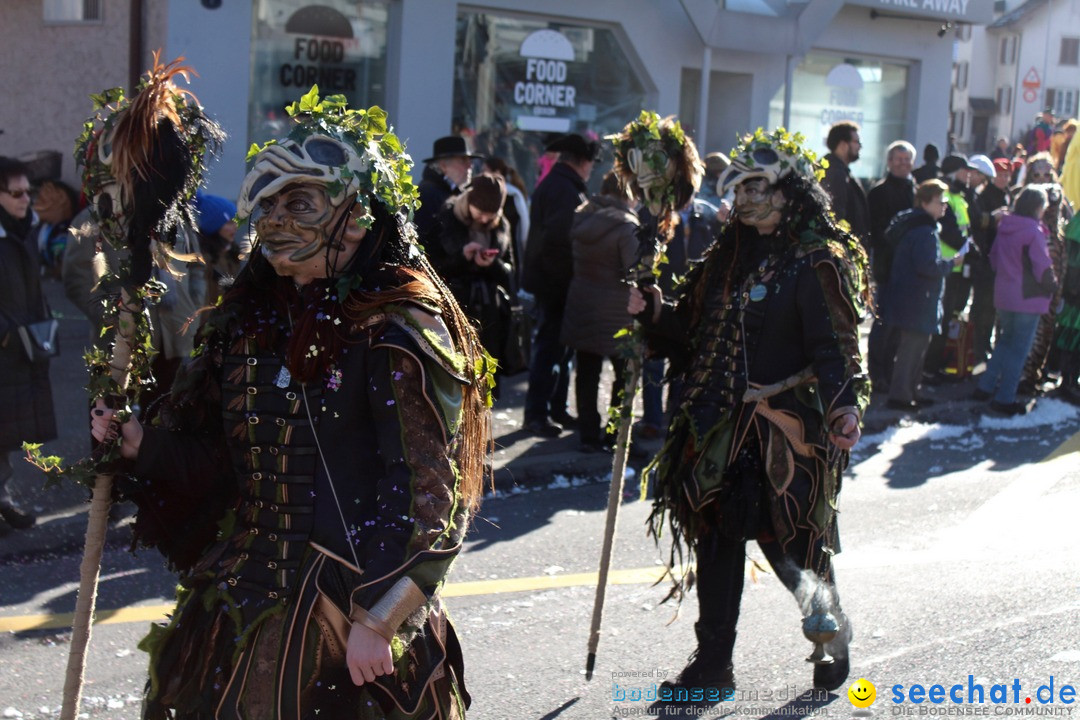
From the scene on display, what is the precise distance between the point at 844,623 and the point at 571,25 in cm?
1022

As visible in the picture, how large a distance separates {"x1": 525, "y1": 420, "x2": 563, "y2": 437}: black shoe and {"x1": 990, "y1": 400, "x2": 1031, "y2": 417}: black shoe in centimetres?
400

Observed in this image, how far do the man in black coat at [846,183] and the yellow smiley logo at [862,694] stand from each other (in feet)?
20.6

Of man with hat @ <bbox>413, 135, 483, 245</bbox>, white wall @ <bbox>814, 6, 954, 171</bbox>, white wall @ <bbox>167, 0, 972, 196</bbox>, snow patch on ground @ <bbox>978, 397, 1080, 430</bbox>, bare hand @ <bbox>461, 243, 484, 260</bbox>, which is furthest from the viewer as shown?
white wall @ <bbox>814, 6, 954, 171</bbox>

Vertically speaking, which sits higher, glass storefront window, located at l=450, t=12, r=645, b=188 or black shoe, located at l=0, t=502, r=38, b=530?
glass storefront window, located at l=450, t=12, r=645, b=188

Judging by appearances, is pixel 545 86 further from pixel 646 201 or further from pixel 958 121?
pixel 958 121

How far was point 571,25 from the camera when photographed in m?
14.0

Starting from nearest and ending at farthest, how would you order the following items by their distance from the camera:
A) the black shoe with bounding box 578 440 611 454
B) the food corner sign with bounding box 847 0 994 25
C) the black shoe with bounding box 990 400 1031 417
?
the black shoe with bounding box 578 440 611 454
the black shoe with bounding box 990 400 1031 417
the food corner sign with bounding box 847 0 994 25

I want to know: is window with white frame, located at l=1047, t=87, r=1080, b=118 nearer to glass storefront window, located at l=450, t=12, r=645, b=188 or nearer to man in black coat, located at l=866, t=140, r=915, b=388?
glass storefront window, located at l=450, t=12, r=645, b=188

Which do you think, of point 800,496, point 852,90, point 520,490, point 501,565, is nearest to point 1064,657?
point 800,496

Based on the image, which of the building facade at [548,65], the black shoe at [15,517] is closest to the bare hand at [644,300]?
the black shoe at [15,517]

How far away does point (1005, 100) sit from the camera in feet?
161

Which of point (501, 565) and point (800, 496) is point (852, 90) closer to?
point (501, 565)

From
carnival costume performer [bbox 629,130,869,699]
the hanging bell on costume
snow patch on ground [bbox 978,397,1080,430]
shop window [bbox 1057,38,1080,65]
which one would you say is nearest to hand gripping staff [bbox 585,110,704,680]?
carnival costume performer [bbox 629,130,869,699]

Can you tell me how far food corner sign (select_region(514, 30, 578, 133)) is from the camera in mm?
13688
